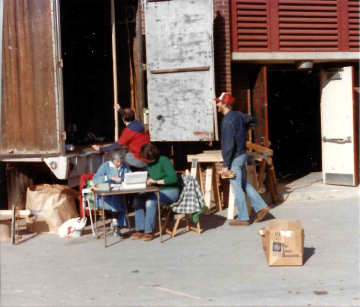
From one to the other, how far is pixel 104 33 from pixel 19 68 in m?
3.56

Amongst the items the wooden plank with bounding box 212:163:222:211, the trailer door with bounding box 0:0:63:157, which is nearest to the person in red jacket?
the trailer door with bounding box 0:0:63:157

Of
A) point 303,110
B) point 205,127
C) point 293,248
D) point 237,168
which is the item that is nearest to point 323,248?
point 293,248

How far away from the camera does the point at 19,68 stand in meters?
8.59

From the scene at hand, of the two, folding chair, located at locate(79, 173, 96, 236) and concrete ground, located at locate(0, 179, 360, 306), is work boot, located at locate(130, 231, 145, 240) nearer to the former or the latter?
concrete ground, located at locate(0, 179, 360, 306)

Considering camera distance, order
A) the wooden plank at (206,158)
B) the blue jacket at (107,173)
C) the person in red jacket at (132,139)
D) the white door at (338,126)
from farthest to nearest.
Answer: the white door at (338,126), the wooden plank at (206,158), the person in red jacket at (132,139), the blue jacket at (107,173)

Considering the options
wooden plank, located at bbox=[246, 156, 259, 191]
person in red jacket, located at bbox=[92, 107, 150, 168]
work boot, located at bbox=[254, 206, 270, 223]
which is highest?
person in red jacket, located at bbox=[92, 107, 150, 168]

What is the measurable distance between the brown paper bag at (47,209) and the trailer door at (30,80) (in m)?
0.59

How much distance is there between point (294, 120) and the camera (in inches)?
667

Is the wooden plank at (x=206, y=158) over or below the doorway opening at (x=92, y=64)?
below

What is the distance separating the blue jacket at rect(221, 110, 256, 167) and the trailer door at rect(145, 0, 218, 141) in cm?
117

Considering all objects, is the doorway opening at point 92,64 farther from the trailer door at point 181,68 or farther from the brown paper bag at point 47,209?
the brown paper bag at point 47,209

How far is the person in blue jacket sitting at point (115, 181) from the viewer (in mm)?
7996

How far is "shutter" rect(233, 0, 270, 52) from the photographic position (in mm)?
10641

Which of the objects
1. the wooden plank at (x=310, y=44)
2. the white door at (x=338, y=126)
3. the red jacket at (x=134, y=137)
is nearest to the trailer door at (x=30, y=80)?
the red jacket at (x=134, y=137)
